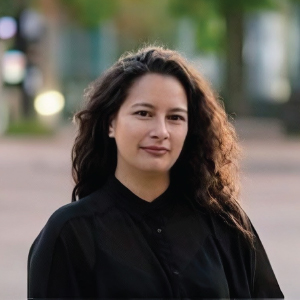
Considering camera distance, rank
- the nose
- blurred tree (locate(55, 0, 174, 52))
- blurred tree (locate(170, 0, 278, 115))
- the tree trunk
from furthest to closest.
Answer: blurred tree (locate(55, 0, 174, 52))
the tree trunk
blurred tree (locate(170, 0, 278, 115))
the nose

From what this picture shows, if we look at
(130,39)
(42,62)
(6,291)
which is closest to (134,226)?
(6,291)

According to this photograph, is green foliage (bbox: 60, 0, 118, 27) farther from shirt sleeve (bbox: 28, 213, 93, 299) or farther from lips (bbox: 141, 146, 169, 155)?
shirt sleeve (bbox: 28, 213, 93, 299)

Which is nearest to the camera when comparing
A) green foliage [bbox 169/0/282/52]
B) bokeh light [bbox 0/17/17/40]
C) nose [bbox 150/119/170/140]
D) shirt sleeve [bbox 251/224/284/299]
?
nose [bbox 150/119/170/140]

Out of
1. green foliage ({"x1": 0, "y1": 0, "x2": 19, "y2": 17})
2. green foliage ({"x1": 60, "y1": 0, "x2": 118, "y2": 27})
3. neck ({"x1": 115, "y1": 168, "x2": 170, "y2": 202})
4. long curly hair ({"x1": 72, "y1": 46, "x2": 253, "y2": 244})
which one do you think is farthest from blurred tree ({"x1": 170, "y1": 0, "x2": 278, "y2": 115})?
neck ({"x1": 115, "y1": 168, "x2": 170, "y2": 202})

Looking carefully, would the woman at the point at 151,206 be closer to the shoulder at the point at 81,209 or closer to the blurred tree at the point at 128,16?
the shoulder at the point at 81,209

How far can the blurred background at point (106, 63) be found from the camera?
1197 cm

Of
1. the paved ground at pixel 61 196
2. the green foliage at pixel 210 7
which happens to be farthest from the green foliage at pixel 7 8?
the green foliage at pixel 210 7

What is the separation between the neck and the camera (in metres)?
2.69

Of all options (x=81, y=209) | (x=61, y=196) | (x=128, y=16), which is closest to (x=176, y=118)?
(x=81, y=209)

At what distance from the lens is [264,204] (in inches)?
580

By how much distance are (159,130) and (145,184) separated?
145 millimetres

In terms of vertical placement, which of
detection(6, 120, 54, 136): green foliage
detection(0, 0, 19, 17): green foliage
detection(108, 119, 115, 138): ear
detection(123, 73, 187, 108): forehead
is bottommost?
detection(6, 120, 54, 136): green foliage

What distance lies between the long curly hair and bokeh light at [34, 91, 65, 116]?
3202 centimetres

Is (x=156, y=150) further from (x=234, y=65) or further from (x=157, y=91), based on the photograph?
(x=234, y=65)
